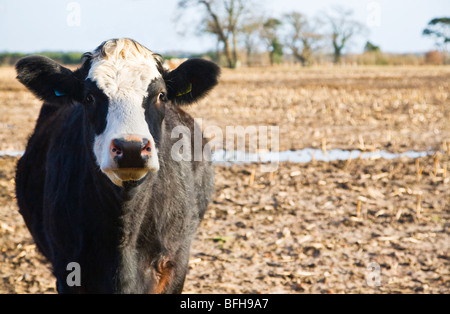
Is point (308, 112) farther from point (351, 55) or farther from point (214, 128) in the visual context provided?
point (351, 55)

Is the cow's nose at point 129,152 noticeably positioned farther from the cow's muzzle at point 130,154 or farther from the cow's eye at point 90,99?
the cow's eye at point 90,99

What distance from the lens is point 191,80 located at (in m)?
4.31

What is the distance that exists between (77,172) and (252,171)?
5.54 meters

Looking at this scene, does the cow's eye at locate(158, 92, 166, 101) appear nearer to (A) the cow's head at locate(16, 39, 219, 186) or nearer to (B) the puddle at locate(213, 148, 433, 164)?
(A) the cow's head at locate(16, 39, 219, 186)

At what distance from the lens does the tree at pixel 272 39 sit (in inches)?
2315

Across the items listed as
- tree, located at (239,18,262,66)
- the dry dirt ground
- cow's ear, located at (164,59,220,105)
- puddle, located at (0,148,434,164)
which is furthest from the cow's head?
tree, located at (239,18,262,66)

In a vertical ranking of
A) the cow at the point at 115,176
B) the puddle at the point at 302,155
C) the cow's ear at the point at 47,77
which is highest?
the cow's ear at the point at 47,77

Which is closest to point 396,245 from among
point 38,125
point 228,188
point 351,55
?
point 228,188

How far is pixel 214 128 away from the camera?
45.2 ft

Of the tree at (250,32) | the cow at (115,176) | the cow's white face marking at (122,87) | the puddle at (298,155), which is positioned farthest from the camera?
the tree at (250,32)

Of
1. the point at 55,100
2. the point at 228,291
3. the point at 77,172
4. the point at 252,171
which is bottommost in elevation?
the point at 228,291

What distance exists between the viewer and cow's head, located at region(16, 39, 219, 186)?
3.18 meters

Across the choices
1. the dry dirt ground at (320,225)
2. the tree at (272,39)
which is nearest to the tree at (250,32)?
the tree at (272,39)

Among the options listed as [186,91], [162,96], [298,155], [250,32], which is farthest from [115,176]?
[250,32]
